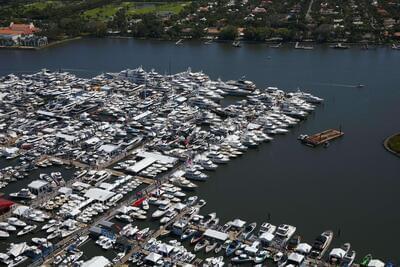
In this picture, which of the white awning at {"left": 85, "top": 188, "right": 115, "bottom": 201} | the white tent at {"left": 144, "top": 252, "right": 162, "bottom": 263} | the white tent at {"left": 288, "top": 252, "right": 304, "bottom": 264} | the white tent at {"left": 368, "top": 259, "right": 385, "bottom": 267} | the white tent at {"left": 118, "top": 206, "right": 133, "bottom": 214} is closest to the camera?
the white tent at {"left": 368, "top": 259, "right": 385, "bottom": 267}

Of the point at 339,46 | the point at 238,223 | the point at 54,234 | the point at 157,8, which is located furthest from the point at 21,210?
the point at 157,8

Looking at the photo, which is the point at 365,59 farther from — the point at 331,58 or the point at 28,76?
the point at 28,76

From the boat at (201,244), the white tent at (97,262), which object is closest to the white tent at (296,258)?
the boat at (201,244)

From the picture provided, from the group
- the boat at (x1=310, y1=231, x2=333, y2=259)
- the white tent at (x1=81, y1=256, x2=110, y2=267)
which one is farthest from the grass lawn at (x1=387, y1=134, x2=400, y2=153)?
the white tent at (x1=81, y1=256, x2=110, y2=267)

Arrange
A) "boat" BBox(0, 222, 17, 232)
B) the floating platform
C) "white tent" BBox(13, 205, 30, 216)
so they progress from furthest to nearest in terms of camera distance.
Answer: the floating platform
"white tent" BBox(13, 205, 30, 216)
"boat" BBox(0, 222, 17, 232)

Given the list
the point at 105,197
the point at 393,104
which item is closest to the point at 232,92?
the point at 393,104

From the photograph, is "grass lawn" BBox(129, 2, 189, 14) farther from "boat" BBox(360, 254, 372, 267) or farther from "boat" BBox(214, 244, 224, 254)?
"boat" BBox(360, 254, 372, 267)
